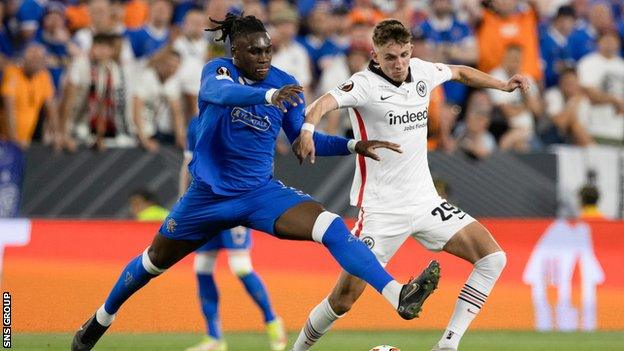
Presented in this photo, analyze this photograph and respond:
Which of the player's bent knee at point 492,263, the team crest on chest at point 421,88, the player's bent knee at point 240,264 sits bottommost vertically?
the player's bent knee at point 240,264

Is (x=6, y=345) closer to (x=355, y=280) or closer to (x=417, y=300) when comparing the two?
(x=355, y=280)

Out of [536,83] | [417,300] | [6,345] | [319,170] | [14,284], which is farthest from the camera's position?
[536,83]

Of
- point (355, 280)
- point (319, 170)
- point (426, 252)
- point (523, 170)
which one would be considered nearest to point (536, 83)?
point (523, 170)

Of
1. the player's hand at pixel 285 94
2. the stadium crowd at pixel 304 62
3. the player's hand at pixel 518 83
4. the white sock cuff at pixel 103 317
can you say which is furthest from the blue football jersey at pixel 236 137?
the stadium crowd at pixel 304 62

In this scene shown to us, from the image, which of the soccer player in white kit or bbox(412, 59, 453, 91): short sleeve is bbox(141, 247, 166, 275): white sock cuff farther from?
bbox(412, 59, 453, 91): short sleeve

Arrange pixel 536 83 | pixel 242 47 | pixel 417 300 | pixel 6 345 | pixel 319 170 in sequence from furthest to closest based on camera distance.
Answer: pixel 536 83 < pixel 319 170 < pixel 6 345 < pixel 242 47 < pixel 417 300

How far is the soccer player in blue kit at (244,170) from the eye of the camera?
31.2 feet

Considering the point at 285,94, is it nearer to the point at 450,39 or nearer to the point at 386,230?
the point at 386,230

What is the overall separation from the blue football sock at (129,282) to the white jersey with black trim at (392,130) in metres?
1.86

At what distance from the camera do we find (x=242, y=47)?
382 inches

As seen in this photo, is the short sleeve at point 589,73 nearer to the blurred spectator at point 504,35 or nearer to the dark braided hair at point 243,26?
the blurred spectator at point 504,35

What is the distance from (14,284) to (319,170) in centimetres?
504

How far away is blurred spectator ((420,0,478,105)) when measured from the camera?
→ 60.7 ft

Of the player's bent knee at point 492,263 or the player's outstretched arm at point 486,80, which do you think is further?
the player's outstretched arm at point 486,80
